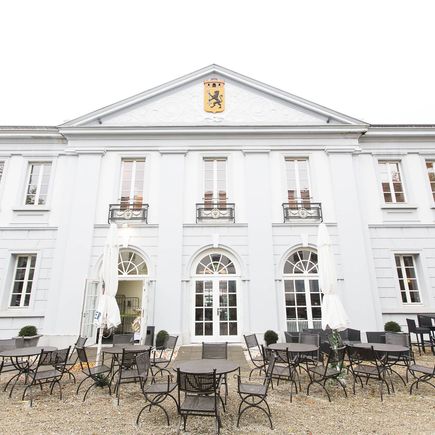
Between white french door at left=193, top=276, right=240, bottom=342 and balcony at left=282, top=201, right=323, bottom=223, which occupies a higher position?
balcony at left=282, top=201, right=323, bottom=223

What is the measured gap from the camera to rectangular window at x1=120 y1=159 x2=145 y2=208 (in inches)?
423

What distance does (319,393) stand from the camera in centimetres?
523

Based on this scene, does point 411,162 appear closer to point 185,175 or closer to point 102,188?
point 185,175

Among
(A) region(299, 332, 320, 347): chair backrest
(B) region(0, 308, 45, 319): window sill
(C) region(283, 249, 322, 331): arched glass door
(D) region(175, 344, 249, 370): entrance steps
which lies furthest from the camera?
(C) region(283, 249, 322, 331): arched glass door

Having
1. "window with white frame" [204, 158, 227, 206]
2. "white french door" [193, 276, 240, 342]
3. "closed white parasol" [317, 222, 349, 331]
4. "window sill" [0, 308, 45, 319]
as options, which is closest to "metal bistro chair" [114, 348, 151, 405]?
"closed white parasol" [317, 222, 349, 331]

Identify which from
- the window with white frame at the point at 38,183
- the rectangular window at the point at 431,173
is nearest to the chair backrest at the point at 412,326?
the rectangular window at the point at 431,173

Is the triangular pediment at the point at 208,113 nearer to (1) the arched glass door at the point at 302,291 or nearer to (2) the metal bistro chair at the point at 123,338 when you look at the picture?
(1) the arched glass door at the point at 302,291

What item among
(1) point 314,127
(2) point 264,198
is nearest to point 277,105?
(1) point 314,127

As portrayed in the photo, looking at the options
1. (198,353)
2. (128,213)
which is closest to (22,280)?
(128,213)

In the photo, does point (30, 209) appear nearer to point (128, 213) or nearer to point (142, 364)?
point (128, 213)

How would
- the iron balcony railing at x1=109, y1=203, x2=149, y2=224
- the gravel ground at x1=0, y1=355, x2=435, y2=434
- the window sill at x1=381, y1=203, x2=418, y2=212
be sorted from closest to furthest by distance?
the gravel ground at x1=0, y1=355, x2=435, y2=434 < the iron balcony railing at x1=109, y1=203, x2=149, y2=224 < the window sill at x1=381, y1=203, x2=418, y2=212

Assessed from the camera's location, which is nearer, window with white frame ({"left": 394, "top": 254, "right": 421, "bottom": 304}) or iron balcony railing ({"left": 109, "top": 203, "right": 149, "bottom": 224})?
window with white frame ({"left": 394, "top": 254, "right": 421, "bottom": 304})

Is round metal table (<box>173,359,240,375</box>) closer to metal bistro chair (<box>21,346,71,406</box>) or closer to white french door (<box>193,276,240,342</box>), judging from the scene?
metal bistro chair (<box>21,346,71,406</box>)

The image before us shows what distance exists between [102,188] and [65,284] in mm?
3525
